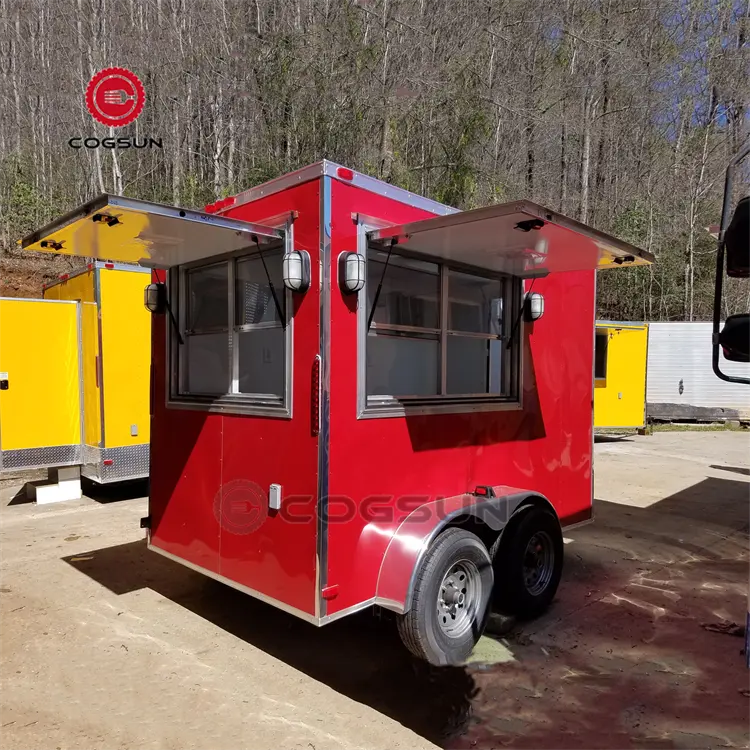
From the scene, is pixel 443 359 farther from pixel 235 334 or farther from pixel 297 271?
pixel 235 334

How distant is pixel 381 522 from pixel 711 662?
7.16 feet

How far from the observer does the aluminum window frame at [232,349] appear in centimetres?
336

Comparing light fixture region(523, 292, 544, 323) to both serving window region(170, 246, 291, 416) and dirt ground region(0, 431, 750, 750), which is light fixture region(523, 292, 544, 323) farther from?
dirt ground region(0, 431, 750, 750)

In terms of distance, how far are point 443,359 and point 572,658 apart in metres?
2.01

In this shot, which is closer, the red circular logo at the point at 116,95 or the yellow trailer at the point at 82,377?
the yellow trailer at the point at 82,377

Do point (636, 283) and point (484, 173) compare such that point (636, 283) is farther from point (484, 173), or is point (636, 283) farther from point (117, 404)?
point (117, 404)

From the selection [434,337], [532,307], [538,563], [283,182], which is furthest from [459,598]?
[283,182]

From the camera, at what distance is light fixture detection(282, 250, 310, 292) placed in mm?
3197

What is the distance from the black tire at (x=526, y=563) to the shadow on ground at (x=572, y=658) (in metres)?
0.15

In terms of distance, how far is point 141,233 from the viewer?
3.33 meters

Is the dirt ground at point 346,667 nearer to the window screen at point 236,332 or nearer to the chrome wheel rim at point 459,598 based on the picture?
the chrome wheel rim at point 459,598

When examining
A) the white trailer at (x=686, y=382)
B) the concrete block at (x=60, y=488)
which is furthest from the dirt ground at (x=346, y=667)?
the white trailer at (x=686, y=382)

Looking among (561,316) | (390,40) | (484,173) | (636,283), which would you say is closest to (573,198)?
(636,283)

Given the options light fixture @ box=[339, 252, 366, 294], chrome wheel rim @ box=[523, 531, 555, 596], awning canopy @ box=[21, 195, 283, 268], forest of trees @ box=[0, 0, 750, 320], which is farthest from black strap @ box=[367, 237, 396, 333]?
forest of trees @ box=[0, 0, 750, 320]
